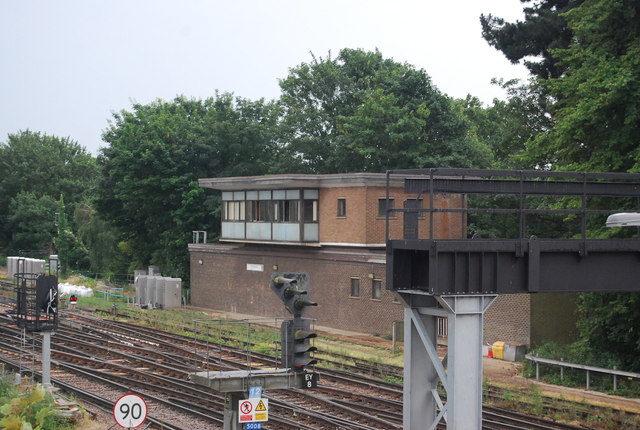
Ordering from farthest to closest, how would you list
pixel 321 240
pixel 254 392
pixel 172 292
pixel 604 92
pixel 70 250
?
1. pixel 70 250
2. pixel 172 292
3. pixel 321 240
4. pixel 604 92
5. pixel 254 392

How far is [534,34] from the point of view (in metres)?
35.1

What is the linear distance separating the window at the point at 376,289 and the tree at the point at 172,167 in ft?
66.3

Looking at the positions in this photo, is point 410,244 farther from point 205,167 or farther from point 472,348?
point 205,167

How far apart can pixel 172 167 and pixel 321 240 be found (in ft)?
63.7

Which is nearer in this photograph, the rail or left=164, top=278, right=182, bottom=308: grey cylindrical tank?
the rail

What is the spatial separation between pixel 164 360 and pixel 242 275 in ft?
48.5

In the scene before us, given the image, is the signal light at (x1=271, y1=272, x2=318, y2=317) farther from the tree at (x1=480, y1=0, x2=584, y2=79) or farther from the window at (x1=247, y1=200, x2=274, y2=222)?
the window at (x1=247, y1=200, x2=274, y2=222)

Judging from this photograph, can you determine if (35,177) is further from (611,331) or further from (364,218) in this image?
(611,331)

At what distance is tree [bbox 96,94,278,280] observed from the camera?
54594 mm

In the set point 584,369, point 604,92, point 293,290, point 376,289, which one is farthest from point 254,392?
point 376,289

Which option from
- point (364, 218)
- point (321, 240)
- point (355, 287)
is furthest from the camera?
point (321, 240)

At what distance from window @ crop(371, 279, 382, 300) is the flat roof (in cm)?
438

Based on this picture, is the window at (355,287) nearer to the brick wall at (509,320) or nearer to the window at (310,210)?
the window at (310,210)

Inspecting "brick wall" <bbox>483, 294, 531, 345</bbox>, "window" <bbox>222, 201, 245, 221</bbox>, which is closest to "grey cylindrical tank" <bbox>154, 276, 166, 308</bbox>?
"window" <bbox>222, 201, 245, 221</bbox>
